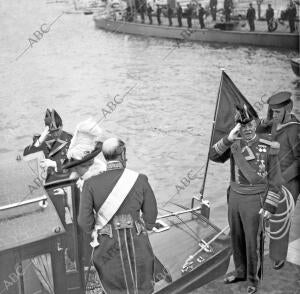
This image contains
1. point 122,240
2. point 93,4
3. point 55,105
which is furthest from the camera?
point 93,4

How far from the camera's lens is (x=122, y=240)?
3383mm

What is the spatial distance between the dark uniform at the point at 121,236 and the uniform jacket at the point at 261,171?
1.24 metres

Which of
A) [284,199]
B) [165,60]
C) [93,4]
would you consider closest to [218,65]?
[165,60]

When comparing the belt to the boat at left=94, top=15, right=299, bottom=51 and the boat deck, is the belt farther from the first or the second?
the boat at left=94, top=15, right=299, bottom=51

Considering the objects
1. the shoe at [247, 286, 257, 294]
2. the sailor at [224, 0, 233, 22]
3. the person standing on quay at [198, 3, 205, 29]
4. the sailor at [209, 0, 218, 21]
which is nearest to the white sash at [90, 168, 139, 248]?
the shoe at [247, 286, 257, 294]

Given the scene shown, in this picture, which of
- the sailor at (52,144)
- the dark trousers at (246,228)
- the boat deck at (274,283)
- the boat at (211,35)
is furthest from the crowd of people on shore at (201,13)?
the dark trousers at (246,228)

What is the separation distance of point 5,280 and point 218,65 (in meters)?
24.9

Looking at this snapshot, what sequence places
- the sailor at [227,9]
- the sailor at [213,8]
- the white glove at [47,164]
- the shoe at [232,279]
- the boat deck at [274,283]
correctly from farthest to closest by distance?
the sailor at [213,8] → the sailor at [227,9] → the white glove at [47,164] → the shoe at [232,279] → the boat deck at [274,283]

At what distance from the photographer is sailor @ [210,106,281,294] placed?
14.0ft

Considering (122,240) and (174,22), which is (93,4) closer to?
(174,22)

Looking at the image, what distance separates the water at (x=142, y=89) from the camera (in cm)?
1363

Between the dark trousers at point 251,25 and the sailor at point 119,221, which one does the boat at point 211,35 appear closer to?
the dark trousers at point 251,25

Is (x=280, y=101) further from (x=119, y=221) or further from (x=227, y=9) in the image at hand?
(x=227, y=9)

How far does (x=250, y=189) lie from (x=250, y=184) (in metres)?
0.04
